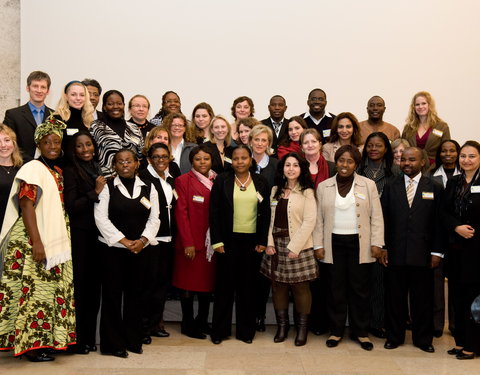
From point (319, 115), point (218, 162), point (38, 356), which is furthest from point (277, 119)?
point (38, 356)

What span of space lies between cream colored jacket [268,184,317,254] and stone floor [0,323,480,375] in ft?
2.72

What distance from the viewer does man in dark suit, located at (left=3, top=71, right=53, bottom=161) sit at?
179 inches

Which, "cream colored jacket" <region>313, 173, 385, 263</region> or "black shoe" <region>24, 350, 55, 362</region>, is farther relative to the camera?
"cream colored jacket" <region>313, 173, 385, 263</region>

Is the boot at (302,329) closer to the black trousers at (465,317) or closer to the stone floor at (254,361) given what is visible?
the stone floor at (254,361)

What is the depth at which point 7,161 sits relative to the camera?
3.99 meters

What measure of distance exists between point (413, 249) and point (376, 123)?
184 centimetres

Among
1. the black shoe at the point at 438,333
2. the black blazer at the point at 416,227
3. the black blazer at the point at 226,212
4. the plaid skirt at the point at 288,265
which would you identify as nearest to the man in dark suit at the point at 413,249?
the black blazer at the point at 416,227

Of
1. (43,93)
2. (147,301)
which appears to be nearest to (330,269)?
(147,301)

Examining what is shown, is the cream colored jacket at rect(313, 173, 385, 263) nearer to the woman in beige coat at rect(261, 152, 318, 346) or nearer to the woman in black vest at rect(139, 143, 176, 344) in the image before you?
the woman in beige coat at rect(261, 152, 318, 346)

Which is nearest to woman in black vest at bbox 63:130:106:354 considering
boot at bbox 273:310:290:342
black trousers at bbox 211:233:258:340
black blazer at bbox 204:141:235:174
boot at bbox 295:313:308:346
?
black trousers at bbox 211:233:258:340

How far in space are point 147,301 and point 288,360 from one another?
120 cm

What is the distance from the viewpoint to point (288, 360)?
13.4 ft

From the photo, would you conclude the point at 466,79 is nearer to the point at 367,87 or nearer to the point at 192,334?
the point at 367,87

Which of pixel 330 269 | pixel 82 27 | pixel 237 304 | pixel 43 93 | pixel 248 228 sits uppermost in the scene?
pixel 82 27
